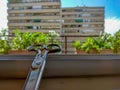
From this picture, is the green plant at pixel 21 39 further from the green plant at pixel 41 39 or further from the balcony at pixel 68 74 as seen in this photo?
the balcony at pixel 68 74

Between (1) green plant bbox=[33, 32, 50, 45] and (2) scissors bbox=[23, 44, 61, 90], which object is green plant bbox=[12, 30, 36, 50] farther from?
(2) scissors bbox=[23, 44, 61, 90]

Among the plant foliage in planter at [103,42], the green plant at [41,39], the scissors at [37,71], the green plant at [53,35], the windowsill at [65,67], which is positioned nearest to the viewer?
the scissors at [37,71]

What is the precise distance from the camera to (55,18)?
4.01 ft

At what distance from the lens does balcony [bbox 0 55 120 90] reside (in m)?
0.53

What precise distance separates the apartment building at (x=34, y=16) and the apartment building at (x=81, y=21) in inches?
1.9

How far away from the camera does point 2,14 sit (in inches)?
44.0

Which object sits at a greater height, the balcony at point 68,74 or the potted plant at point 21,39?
the potted plant at point 21,39

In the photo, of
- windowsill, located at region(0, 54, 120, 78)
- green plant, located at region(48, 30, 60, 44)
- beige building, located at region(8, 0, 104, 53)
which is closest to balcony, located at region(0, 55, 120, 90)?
windowsill, located at region(0, 54, 120, 78)

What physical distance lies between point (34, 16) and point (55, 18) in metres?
0.15

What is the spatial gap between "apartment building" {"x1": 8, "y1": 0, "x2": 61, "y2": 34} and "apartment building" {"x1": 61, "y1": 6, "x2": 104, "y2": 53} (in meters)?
0.05

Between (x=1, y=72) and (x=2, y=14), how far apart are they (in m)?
0.67

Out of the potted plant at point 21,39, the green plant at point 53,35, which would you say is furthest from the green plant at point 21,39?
the green plant at point 53,35

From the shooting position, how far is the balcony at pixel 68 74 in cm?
53

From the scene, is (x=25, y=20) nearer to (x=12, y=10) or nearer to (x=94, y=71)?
(x=12, y=10)
